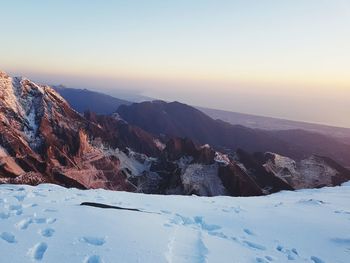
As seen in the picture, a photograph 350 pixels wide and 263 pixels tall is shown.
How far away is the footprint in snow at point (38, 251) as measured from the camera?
777 centimetres

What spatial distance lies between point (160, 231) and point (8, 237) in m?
3.51

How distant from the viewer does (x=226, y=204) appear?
52.9 feet

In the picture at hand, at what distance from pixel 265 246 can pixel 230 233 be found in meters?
1.14

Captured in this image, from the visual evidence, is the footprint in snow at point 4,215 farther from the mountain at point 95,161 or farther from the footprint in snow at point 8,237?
the mountain at point 95,161

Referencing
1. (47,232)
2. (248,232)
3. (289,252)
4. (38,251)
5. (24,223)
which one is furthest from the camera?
(248,232)

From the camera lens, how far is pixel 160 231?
33.0 ft

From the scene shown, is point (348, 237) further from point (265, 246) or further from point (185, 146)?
point (185, 146)

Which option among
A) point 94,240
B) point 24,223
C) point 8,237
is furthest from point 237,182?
point 8,237

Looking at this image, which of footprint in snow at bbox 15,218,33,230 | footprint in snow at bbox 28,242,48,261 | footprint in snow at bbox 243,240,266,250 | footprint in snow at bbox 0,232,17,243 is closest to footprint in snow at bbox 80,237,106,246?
footprint in snow at bbox 28,242,48,261

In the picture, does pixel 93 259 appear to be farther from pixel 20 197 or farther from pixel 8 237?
pixel 20 197

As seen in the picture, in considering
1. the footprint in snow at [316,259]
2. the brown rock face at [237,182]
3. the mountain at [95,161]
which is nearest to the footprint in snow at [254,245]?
the footprint in snow at [316,259]

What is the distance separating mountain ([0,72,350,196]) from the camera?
3182 inches

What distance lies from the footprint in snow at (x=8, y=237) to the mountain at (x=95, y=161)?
2617 inches

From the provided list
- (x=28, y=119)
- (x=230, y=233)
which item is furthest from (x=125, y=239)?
(x=28, y=119)
